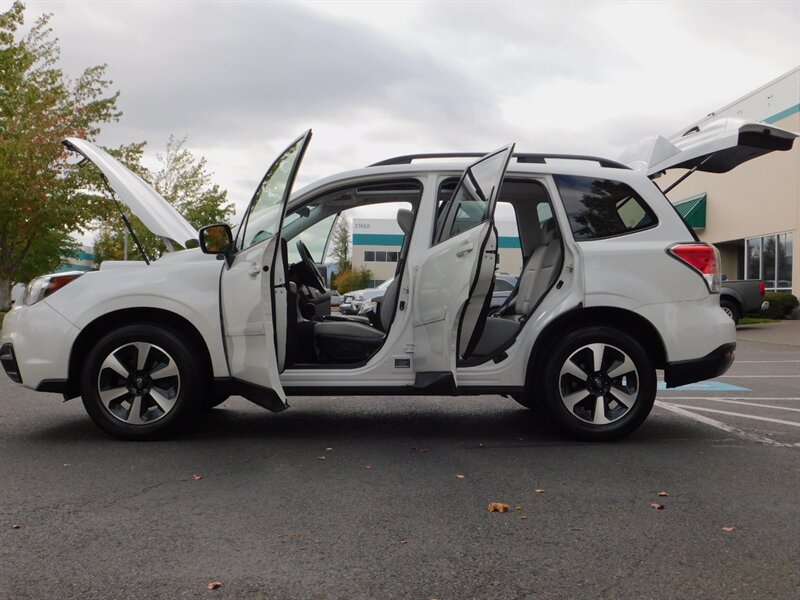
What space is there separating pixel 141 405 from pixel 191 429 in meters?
0.71

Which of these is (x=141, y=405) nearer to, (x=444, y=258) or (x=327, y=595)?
(x=444, y=258)

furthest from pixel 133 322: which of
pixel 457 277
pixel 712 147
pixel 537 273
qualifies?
pixel 712 147

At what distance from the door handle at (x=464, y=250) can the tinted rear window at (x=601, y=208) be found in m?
0.99

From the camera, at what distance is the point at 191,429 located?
20.4 feet

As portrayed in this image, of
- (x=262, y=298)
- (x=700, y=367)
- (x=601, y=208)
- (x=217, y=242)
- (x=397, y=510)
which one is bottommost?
(x=397, y=510)

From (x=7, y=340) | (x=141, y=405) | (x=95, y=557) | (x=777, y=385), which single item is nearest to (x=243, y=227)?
(x=141, y=405)

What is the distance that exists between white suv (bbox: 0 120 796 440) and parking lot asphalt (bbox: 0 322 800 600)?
0.43 meters

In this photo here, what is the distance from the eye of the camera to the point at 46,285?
570 cm

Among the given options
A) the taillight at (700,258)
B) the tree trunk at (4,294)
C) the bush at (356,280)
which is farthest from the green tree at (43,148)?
the taillight at (700,258)

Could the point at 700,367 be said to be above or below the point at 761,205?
below

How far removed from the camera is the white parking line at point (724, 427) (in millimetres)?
5906

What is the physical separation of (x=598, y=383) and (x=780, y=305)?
1978 centimetres

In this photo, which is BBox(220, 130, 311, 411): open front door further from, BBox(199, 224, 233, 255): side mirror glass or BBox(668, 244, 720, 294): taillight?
BBox(668, 244, 720, 294): taillight

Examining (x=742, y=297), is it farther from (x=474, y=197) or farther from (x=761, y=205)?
(x=474, y=197)
